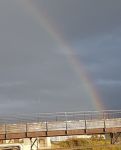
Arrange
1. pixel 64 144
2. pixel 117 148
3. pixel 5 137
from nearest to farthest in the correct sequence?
1. pixel 117 148
2. pixel 5 137
3. pixel 64 144

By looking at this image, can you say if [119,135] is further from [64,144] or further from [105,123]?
[64,144]

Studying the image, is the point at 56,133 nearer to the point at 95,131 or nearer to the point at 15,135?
the point at 95,131

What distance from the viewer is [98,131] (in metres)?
47.0

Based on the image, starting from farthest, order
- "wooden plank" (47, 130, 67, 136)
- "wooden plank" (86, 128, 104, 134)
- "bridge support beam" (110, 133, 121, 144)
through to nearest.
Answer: "bridge support beam" (110, 133, 121, 144), "wooden plank" (86, 128, 104, 134), "wooden plank" (47, 130, 67, 136)

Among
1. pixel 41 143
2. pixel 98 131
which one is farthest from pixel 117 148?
pixel 41 143

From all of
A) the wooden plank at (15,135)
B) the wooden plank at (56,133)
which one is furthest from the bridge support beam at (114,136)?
the wooden plank at (15,135)

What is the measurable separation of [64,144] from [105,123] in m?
9.54

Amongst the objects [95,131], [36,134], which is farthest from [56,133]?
[95,131]

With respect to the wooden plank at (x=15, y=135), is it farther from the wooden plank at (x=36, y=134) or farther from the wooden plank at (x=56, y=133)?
the wooden plank at (x=56, y=133)

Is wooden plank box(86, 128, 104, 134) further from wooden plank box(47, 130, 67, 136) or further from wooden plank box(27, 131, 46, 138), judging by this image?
wooden plank box(27, 131, 46, 138)

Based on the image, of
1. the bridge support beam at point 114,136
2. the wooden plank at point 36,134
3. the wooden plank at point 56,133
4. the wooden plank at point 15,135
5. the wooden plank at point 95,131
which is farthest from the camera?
the bridge support beam at point 114,136

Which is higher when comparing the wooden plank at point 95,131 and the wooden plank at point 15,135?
the wooden plank at point 95,131

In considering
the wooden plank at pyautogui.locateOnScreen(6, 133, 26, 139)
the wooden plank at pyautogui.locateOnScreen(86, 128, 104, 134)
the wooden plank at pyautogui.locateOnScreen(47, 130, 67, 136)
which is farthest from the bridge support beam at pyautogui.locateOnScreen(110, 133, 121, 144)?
the wooden plank at pyautogui.locateOnScreen(6, 133, 26, 139)

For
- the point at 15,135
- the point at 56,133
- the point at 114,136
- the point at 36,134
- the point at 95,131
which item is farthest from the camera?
the point at 114,136
